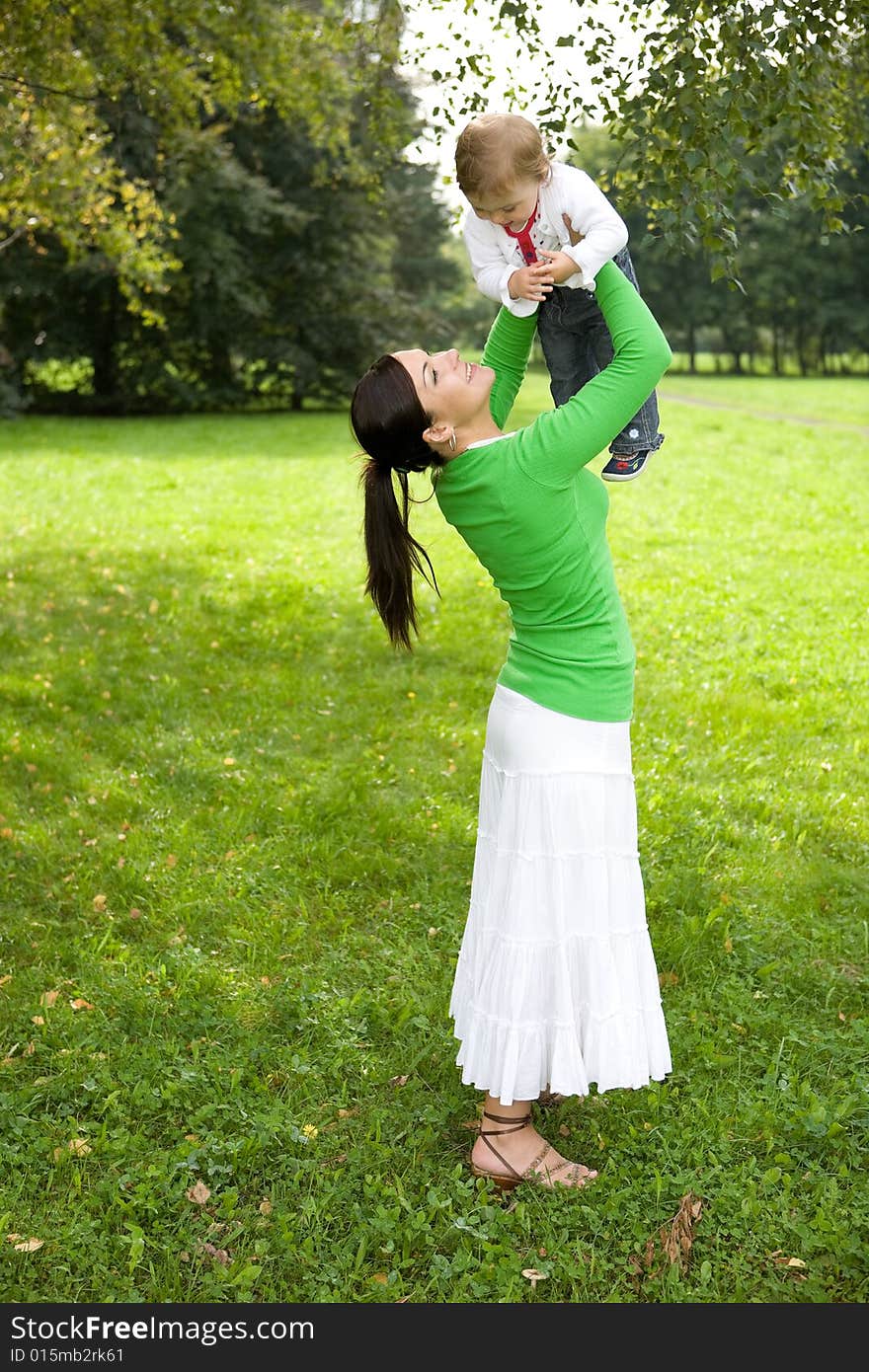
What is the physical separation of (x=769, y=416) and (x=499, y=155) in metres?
29.5

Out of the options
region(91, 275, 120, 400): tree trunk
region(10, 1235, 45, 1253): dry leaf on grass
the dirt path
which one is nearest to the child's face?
region(10, 1235, 45, 1253): dry leaf on grass

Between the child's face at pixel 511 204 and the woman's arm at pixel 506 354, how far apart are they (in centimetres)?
26

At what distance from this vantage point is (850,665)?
8.59 m

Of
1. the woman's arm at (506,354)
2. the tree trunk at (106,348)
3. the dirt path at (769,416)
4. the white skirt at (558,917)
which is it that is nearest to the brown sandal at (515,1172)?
the white skirt at (558,917)

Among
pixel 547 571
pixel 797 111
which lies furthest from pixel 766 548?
pixel 547 571

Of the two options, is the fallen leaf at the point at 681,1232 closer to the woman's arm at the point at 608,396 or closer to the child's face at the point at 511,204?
the woman's arm at the point at 608,396

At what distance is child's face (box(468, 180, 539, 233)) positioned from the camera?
2.98m

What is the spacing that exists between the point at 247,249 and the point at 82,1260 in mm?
28070

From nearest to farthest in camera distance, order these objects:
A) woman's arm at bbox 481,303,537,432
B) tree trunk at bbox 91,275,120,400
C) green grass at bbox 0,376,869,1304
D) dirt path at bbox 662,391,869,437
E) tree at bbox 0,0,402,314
A: woman's arm at bbox 481,303,537,432, green grass at bbox 0,376,869,1304, tree at bbox 0,0,402,314, dirt path at bbox 662,391,869,437, tree trunk at bbox 91,275,120,400

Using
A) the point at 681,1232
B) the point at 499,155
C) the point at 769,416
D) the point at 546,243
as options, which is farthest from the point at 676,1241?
the point at 769,416

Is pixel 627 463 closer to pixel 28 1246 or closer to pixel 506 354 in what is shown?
pixel 506 354

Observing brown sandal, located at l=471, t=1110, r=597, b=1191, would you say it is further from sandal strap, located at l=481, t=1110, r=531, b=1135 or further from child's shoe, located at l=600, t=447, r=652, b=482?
child's shoe, located at l=600, t=447, r=652, b=482

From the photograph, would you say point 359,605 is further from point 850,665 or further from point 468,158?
point 468,158
